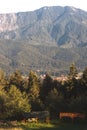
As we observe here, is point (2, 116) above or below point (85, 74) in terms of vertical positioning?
below

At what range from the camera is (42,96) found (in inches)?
2904

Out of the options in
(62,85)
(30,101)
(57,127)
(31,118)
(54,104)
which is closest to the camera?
(57,127)

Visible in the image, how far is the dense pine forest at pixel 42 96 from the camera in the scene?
59094mm

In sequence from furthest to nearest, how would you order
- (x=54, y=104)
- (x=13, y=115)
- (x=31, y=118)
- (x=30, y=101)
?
1. (x=30, y=101)
2. (x=54, y=104)
3. (x=13, y=115)
4. (x=31, y=118)

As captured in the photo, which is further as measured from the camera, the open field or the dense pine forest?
the dense pine forest

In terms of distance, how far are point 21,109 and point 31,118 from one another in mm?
9468

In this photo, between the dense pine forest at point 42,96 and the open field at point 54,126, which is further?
the dense pine forest at point 42,96

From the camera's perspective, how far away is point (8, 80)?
77.4m

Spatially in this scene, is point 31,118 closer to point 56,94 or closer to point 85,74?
point 56,94

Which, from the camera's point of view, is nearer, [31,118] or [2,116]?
[31,118]

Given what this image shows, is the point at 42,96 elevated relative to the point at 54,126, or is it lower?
lower

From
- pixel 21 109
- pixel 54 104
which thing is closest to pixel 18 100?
pixel 21 109

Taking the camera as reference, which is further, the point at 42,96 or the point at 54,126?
the point at 42,96

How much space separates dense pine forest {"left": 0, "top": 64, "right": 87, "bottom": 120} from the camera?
5909 cm
